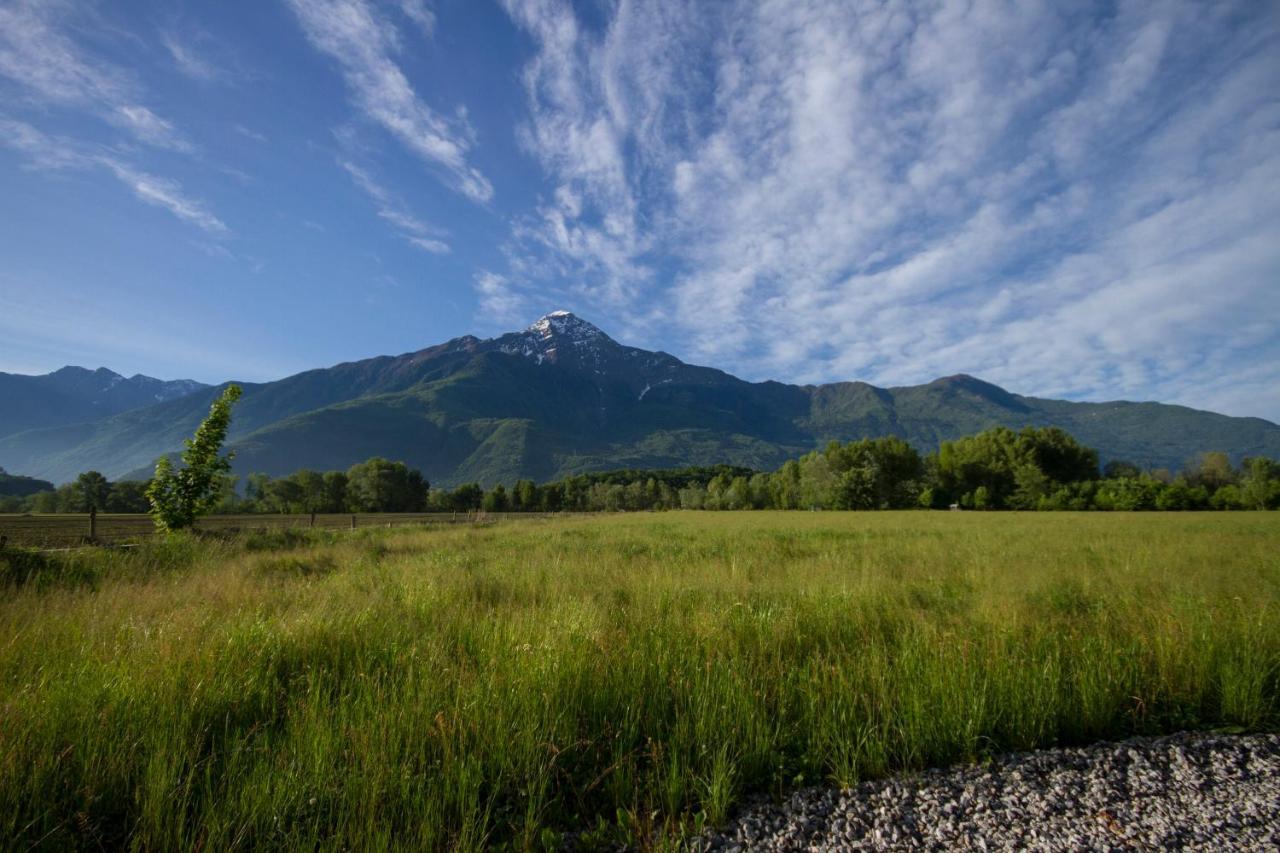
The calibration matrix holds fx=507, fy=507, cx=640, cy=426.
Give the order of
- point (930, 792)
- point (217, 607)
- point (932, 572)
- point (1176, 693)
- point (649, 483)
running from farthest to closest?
point (649, 483) → point (932, 572) → point (217, 607) → point (1176, 693) → point (930, 792)

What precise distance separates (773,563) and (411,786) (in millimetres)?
9739

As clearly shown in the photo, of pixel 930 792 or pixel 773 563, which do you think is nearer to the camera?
pixel 930 792

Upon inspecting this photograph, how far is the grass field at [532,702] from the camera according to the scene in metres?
2.61

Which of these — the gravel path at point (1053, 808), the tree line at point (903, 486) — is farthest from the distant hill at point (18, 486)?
the gravel path at point (1053, 808)

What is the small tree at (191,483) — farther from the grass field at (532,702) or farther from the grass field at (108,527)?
the grass field at (532,702)

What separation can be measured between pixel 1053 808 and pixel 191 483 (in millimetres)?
18513

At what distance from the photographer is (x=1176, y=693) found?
4168mm

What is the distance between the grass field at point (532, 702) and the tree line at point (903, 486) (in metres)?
62.7

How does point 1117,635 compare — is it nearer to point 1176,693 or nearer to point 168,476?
point 1176,693

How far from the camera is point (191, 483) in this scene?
46.1ft

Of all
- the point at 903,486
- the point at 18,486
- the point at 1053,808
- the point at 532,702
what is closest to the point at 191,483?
the point at 532,702

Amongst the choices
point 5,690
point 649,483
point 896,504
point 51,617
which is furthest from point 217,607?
point 649,483

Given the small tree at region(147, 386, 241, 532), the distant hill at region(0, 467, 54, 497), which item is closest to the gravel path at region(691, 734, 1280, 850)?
the small tree at region(147, 386, 241, 532)

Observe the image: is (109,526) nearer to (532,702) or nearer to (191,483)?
(191,483)
